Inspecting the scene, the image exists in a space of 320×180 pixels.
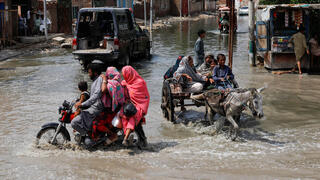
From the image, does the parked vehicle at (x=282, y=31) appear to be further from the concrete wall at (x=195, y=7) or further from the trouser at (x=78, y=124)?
the concrete wall at (x=195, y=7)

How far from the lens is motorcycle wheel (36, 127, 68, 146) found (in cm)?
770

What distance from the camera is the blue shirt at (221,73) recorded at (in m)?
9.52

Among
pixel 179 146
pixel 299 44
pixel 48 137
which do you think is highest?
pixel 299 44

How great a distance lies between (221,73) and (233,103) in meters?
1.55

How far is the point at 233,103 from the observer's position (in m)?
8.10

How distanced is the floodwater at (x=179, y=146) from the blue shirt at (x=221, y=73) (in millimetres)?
1034

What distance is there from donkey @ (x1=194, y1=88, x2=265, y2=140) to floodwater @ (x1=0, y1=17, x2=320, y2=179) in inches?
14.8

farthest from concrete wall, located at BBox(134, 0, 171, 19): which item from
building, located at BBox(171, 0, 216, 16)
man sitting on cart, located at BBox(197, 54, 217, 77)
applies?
man sitting on cart, located at BBox(197, 54, 217, 77)

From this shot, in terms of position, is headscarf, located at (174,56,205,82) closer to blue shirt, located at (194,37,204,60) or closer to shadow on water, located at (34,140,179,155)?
shadow on water, located at (34,140,179,155)

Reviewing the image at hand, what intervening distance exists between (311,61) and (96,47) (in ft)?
25.3

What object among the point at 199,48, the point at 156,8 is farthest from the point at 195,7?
the point at 199,48

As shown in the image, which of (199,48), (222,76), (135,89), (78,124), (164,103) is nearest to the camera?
(78,124)

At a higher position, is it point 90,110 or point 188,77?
point 188,77

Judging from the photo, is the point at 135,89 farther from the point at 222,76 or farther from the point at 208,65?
the point at 208,65
